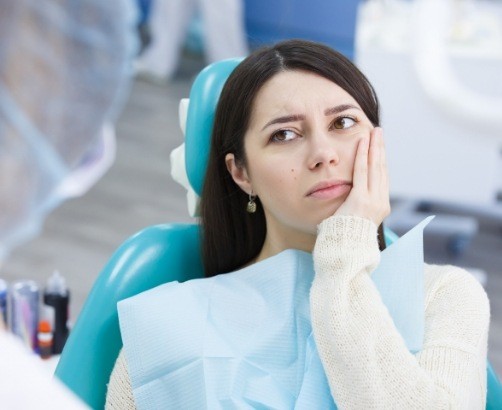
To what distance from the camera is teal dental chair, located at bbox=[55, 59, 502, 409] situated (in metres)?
1.49

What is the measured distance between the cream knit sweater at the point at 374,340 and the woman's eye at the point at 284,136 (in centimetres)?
14

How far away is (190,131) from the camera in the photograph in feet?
5.04

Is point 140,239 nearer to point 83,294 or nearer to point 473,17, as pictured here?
point 83,294

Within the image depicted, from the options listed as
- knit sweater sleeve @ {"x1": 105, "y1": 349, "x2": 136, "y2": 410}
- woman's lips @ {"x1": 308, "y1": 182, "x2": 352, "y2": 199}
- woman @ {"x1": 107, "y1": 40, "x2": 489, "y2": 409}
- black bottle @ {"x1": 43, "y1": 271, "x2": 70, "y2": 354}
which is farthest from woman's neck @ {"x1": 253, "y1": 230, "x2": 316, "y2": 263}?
black bottle @ {"x1": 43, "y1": 271, "x2": 70, "y2": 354}

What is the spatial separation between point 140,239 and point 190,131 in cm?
19

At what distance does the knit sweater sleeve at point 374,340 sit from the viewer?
1232mm

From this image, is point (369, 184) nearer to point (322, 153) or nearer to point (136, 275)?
point (322, 153)

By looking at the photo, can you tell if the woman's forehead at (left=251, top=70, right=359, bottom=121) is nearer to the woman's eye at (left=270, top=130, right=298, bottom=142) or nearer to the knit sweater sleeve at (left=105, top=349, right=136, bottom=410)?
the woman's eye at (left=270, top=130, right=298, bottom=142)

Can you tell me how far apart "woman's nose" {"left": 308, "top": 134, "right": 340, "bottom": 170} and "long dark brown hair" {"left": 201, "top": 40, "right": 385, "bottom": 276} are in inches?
4.2

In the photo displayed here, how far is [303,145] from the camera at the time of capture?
4.52ft

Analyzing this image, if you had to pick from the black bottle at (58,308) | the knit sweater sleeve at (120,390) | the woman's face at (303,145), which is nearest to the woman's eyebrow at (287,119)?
the woman's face at (303,145)

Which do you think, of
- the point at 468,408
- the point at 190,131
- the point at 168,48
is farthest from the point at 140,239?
the point at 168,48

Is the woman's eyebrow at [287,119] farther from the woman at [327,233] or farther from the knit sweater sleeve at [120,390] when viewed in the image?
the knit sweater sleeve at [120,390]

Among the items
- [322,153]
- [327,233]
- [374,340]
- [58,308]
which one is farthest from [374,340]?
[58,308]
